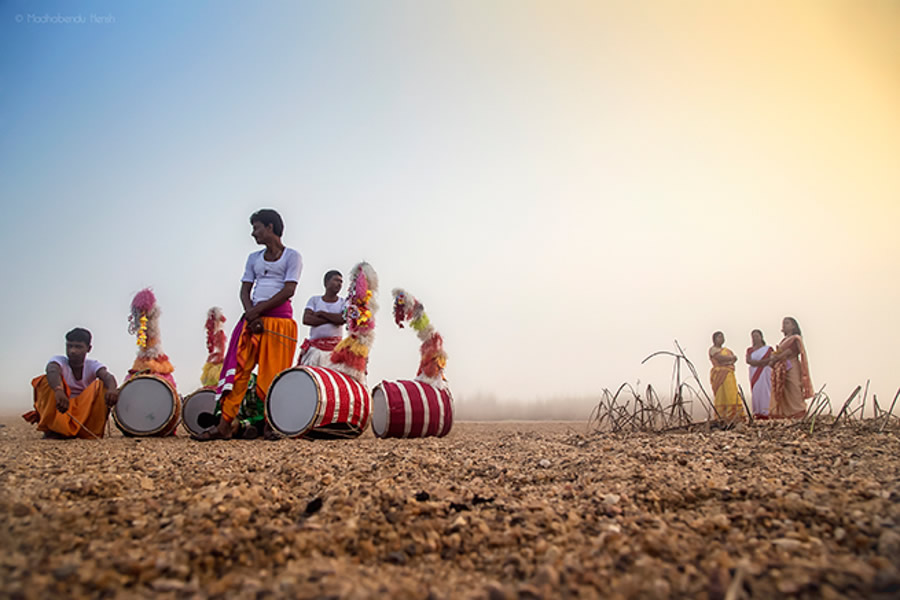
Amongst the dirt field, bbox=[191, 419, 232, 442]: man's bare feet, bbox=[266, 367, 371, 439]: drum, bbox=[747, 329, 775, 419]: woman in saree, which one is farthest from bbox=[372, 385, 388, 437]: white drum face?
bbox=[747, 329, 775, 419]: woman in saree

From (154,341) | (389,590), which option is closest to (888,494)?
(389,590)

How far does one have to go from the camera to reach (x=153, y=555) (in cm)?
126

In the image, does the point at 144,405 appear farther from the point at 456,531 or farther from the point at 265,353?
the point at 456,531

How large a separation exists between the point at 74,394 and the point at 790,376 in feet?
32.1

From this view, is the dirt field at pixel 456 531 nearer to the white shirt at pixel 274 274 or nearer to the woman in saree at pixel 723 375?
the white shirt at pixel 274 274

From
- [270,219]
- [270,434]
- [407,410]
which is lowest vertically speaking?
[270,434]

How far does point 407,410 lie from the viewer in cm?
487

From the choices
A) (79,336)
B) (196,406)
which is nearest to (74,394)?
(79,336)

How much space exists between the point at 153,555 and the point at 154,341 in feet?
20.9

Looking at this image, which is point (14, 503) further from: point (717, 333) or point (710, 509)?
point (717, 333)

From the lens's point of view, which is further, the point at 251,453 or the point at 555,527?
the point at 251,453

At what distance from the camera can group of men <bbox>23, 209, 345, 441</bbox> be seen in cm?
474

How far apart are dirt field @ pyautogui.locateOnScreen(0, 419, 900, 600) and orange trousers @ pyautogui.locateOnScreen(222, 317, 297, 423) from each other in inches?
93.1

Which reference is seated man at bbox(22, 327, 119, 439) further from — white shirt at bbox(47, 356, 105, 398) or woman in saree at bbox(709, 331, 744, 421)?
woman in saree at bbox(709, 331, 744, 421)
